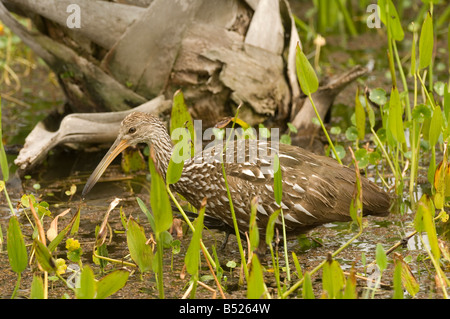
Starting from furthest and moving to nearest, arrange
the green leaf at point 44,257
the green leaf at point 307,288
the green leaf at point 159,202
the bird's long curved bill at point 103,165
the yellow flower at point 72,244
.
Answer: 1. the bird's long curved bill at point 103,165
2. the yellow flower at point 72,244
3. the green leaf at point 44,257
4. the green leaf at point 307,288
5. the green leaf at point 159,202

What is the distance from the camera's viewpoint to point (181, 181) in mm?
4910

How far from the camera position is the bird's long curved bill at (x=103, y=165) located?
481cm

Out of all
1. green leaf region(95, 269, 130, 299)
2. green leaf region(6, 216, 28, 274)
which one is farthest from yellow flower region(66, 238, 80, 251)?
green leaf region(95, 269, 130, 299)

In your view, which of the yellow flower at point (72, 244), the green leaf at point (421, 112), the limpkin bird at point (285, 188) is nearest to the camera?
the yellow flower at point (72, 244)

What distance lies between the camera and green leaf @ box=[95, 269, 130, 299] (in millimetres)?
3635

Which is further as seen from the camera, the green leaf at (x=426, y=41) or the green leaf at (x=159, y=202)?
the green leaf at (x=426, y=41)

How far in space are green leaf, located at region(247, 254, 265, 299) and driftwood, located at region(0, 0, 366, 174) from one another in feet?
10.0

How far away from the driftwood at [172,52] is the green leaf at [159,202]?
275 centimetres

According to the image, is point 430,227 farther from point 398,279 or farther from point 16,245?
point 16,245

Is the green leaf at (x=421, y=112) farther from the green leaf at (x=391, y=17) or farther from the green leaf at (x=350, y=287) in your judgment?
the green leaf at (x=350, y=287)

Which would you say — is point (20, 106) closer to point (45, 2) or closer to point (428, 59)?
point (45, 2)

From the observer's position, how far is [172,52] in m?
6.30

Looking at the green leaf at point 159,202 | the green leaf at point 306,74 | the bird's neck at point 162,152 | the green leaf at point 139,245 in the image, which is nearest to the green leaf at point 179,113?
the bird's neck at point 162,152
